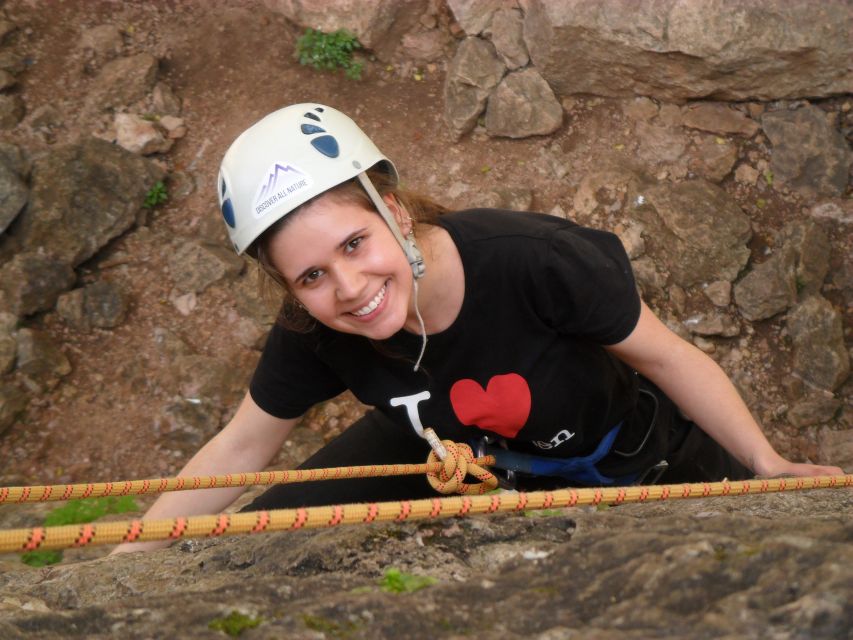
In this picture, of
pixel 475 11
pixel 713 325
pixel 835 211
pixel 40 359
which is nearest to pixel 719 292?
pixel 713 325

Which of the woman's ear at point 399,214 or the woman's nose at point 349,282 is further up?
the woman's ear at point 399,214

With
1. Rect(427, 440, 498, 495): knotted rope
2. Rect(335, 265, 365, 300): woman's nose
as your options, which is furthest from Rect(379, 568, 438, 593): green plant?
Rect(335, 265, 365, 300): woman's nose

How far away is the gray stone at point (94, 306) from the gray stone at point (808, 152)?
4.48 meters

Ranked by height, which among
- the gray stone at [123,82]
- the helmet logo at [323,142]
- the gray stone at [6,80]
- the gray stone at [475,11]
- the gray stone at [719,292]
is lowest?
the gray stone at [6,80]

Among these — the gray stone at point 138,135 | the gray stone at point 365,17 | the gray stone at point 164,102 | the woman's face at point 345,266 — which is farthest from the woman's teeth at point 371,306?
the gray stone at point 164,102

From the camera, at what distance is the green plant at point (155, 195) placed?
18.6 ft

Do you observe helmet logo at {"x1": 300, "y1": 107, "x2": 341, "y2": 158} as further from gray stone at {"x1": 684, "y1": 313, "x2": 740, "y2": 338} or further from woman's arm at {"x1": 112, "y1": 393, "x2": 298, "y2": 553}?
gray stone at {"x1": 684, "y1": 313, "x2": 740, "y2": 338}

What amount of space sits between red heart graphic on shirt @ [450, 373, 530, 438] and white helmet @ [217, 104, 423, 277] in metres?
0.51

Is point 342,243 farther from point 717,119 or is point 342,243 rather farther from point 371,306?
point 717,119

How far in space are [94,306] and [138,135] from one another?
4.50ft

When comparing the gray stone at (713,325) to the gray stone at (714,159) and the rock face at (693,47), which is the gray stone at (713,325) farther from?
the rock face at (693,47)

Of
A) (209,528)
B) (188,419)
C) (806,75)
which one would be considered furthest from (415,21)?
(209,528)

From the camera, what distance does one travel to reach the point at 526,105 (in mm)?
5531

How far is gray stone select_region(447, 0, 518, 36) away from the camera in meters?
5.54
